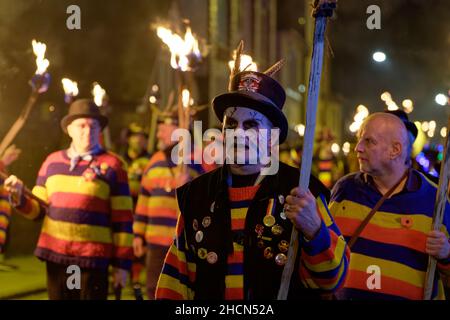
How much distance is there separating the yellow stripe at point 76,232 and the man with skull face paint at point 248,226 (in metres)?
2.80

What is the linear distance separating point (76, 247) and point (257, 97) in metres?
3.27

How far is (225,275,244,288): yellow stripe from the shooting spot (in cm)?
360

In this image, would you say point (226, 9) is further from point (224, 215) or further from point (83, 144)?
point (224, 215)

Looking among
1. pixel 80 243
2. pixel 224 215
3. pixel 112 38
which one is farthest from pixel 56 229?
pixel 112 38

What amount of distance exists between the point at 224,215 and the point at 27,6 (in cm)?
697

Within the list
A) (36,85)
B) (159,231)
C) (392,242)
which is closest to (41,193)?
(36,85)

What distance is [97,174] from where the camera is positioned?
21.7 ft

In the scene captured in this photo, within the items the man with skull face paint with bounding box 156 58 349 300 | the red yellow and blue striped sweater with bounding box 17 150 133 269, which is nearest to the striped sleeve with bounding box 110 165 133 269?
the red yellow and blue striped sweater with bounding box 17 150 133 269

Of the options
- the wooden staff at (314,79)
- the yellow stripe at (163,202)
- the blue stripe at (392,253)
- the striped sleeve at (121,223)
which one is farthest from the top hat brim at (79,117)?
the wooden staff at (314,79)

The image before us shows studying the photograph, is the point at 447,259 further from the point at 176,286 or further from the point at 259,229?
the point at 176,286

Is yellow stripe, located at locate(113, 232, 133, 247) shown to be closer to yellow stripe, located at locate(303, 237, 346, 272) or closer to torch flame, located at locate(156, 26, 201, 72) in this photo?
torch flame, located at locate(156, 26, 201, 72)

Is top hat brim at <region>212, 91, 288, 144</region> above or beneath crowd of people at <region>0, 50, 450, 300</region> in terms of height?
above

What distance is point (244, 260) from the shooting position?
142 inches

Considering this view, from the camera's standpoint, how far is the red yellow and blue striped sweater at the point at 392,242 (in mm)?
4793
